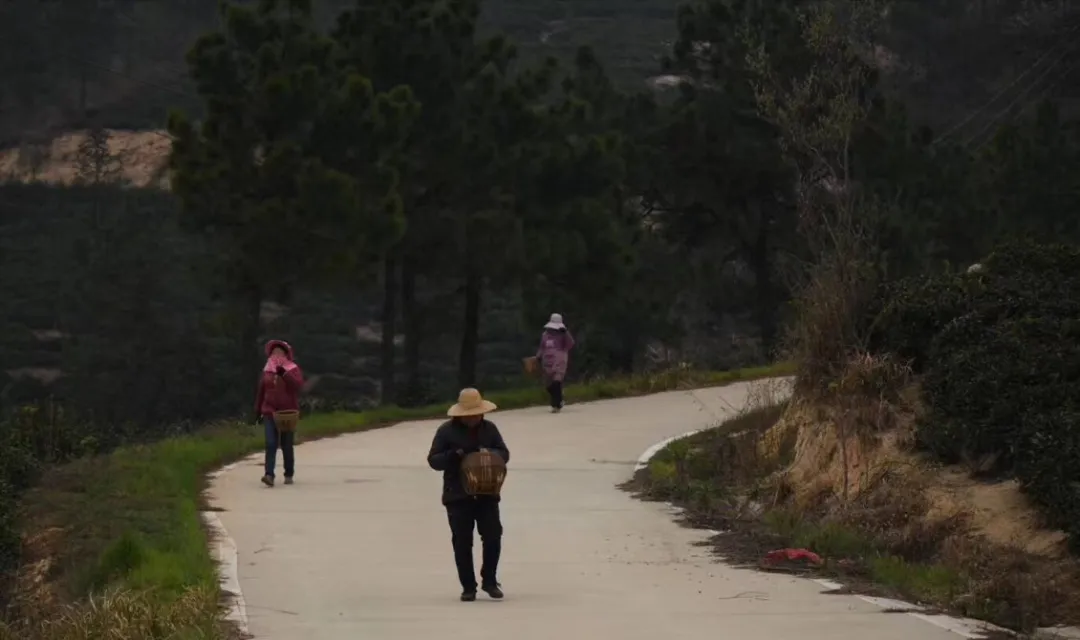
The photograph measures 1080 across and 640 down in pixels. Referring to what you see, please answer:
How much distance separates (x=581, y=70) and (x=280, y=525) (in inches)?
1254

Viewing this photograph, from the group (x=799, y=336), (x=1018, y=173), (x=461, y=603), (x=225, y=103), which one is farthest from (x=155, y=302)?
(x=461, y=603)

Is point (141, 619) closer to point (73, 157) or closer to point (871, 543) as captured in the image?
point (871, 543)

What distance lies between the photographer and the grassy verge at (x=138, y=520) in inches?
485

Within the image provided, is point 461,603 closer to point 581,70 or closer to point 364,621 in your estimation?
point 364,621

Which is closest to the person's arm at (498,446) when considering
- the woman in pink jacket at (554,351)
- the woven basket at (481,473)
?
the woven basket at (481,473)

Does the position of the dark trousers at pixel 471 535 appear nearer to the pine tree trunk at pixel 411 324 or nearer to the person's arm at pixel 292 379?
the person's arm at pixel 292 379

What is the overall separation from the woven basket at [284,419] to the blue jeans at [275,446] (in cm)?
6

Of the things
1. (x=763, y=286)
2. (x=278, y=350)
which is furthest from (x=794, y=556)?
(x=763, y=286)

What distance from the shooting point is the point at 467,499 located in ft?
40.9

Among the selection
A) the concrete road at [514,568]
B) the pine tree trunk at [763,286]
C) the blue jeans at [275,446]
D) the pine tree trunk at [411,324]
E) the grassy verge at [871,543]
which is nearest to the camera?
the concrete road at [514,568]

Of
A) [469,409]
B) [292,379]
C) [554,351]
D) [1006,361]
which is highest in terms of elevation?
[1006,361]

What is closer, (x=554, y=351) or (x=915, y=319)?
(x=915, y=319)

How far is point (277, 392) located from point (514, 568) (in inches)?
233

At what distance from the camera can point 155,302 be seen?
56312mm
